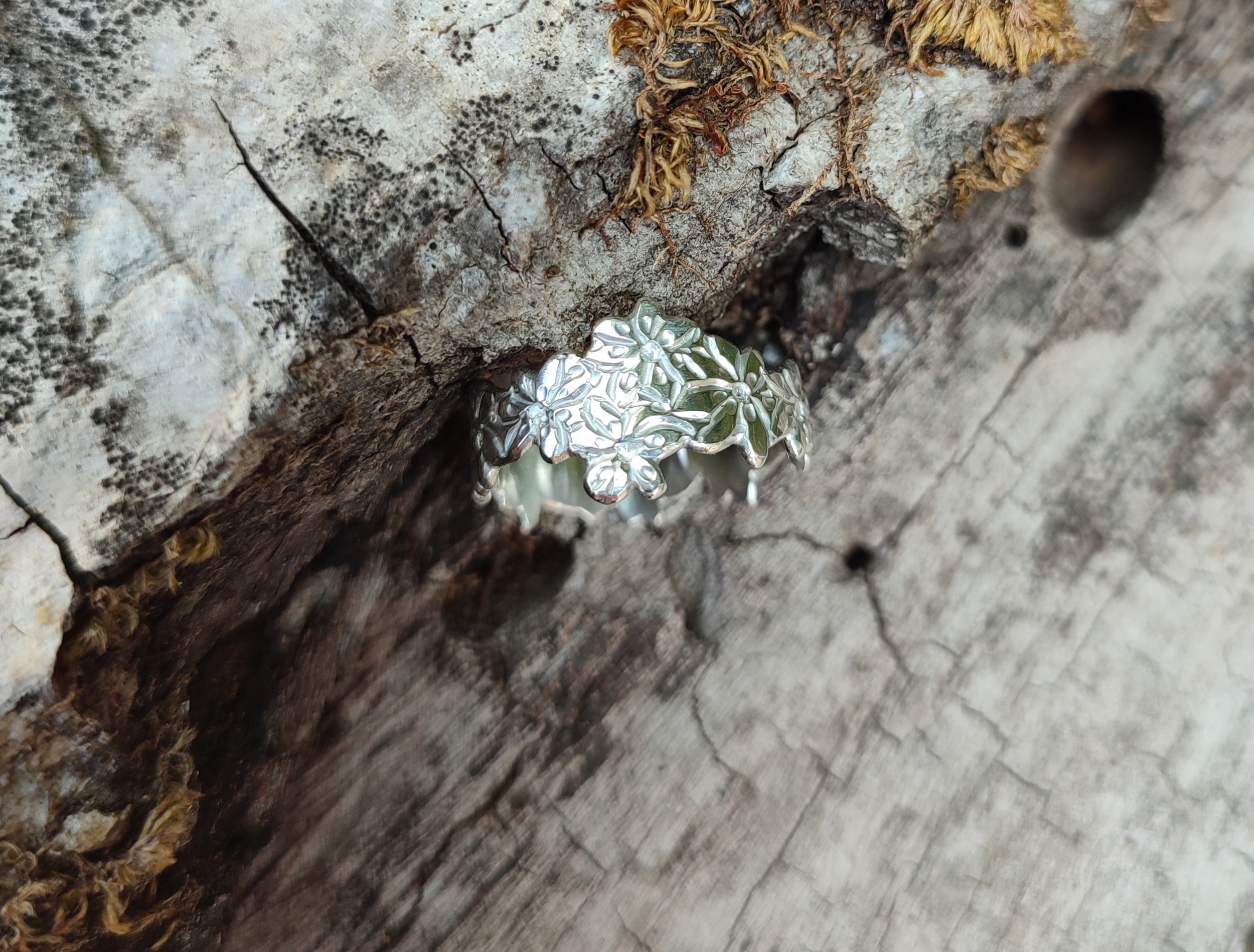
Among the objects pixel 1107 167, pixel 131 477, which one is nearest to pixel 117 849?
pixel 131 477

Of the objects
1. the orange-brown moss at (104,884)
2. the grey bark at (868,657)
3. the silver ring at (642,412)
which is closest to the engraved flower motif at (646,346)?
the silver ring at (642,412)

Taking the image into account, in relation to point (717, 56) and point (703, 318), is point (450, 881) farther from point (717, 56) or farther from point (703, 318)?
point (717, 56)

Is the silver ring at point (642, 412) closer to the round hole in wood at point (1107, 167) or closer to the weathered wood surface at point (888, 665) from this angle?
the weathered wood surface at point (888, 665)

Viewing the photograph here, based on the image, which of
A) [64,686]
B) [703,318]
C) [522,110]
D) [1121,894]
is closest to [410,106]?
[522,110]

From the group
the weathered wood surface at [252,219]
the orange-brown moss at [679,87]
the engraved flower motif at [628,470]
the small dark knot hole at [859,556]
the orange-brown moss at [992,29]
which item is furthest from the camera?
the small dark knot hole at [859,556]

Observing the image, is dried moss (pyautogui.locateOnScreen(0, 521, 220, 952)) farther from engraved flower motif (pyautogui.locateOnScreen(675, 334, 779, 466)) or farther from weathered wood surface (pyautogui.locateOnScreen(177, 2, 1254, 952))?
engraved flower motif (pyautogui.locateOnScreen(675, 334, 779, 466))

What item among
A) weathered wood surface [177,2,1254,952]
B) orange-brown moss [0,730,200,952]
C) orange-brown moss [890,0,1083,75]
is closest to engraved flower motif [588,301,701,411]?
weathered wood surface [177,2,1254,952]

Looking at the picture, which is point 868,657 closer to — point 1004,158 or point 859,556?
point 859,556
